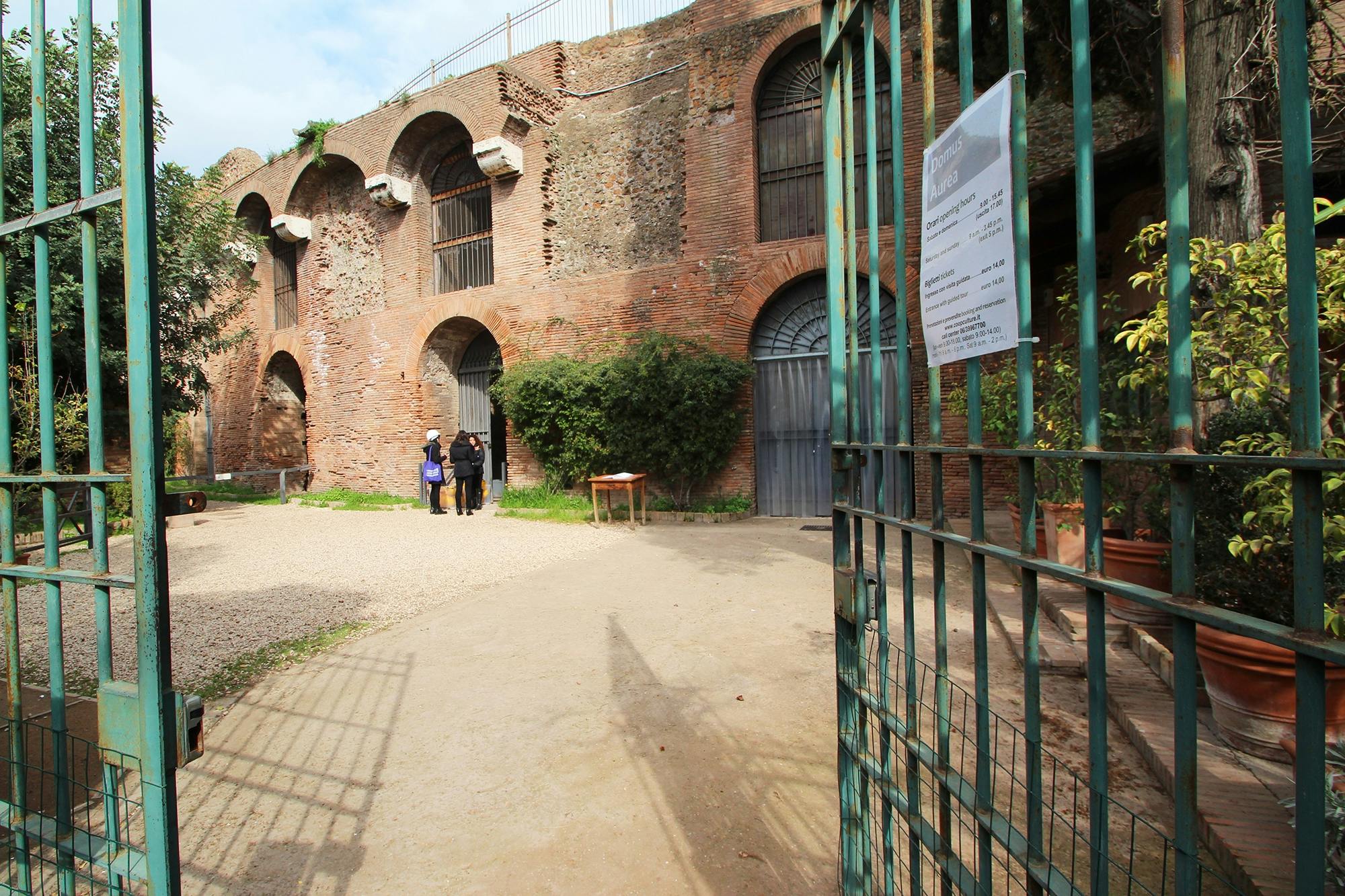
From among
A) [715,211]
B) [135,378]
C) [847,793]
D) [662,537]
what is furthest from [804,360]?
[135,378]

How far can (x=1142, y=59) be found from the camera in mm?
5180

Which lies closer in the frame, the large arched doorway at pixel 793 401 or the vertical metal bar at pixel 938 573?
the vertical metal bar at pixel 938 573

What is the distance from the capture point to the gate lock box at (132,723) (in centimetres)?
138

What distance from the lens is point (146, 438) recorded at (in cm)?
135

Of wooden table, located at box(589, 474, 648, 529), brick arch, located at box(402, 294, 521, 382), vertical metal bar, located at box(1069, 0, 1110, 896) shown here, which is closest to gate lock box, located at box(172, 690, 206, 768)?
vertical metal bar, located at box(1069, 0, 1110, 896)

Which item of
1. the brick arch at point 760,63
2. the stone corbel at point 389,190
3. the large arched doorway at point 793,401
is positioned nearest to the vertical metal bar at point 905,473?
the large arched doorway at point 793,401

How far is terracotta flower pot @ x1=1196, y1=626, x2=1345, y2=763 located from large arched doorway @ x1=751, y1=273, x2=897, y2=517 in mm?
7491

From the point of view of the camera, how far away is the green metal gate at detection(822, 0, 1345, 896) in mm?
700

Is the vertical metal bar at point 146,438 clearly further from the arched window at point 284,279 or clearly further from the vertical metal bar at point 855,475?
the arched window at point 284,279

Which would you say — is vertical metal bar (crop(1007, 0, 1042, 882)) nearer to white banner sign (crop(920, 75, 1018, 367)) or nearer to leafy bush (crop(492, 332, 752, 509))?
white banner sign (crop(920, 75, 1018, 367))

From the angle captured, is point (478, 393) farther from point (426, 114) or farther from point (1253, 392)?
point (1253, 392)

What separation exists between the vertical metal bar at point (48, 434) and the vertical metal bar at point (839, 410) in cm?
184

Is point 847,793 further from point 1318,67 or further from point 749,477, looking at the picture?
point 749,477

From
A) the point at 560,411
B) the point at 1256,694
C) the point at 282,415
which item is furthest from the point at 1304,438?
the point at 282,415
